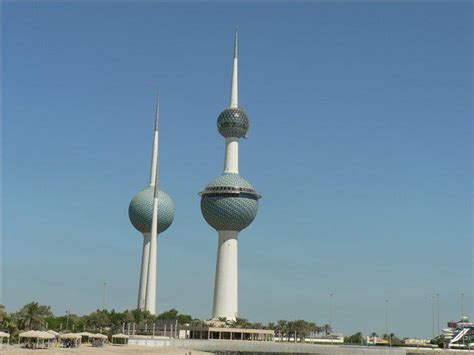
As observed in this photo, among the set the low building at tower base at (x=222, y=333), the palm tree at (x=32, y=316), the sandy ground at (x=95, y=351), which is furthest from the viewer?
the low building at tower base at (x=222, y=333)

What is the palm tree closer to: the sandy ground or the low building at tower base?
the sandy ground

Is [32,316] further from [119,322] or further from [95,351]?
[119,322]

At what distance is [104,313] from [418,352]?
65874mm

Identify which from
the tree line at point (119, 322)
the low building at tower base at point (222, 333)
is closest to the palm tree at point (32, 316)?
the tree line at point (119, 322)

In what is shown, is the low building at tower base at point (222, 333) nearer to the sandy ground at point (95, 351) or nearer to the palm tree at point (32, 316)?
the sandy ground at point (95, 351)

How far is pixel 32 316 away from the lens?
116938 millimetres

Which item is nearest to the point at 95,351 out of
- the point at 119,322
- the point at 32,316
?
the point at 32,316

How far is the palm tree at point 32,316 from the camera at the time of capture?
383 ft

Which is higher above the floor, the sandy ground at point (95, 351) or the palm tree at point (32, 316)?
the palm tree at point (32, 316)

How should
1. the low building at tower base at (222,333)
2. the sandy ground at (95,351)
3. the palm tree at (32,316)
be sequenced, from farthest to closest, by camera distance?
the low building at tower base at (222,333)
the palm tree at (32,316)
the sandy ground at (95,351)

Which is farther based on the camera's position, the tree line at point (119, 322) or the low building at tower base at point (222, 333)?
the low building at tower base at point (222, 333)

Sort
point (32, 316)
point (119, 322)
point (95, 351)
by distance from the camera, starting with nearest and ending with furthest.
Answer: point (95, 351), point (32, 316), point (119, 322)

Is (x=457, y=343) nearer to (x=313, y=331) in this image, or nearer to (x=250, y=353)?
(x=313, y=331)

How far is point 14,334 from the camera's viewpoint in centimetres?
11112
